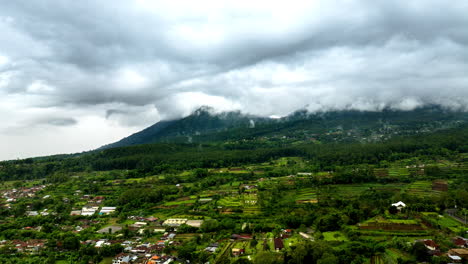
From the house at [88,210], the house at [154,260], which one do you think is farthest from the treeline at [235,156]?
the house at [154,260]

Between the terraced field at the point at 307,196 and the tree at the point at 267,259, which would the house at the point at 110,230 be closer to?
the tree at the point at 267,259

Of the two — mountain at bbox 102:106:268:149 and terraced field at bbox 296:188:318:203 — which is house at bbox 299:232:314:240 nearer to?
terraced field at bbox 296:188:318:203

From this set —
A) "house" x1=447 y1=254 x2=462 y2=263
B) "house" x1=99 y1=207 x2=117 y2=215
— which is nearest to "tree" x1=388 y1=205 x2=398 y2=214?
"house" x1=447 y1=254 x2=462 y2=263

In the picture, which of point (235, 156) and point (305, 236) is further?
point (235, 156)

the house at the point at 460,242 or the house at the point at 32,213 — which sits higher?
the house at the point at 32,213

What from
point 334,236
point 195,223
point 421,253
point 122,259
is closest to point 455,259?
point 421,253

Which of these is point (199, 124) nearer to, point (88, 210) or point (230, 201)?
point (88, 210)
